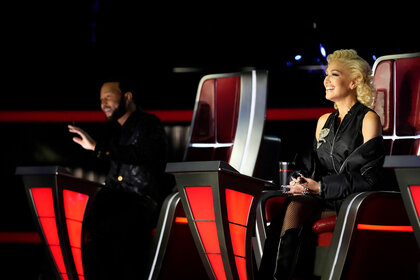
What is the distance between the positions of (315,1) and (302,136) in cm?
99

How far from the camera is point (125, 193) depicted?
10.6 ft

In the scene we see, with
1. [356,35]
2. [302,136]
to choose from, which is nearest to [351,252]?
[302,136]

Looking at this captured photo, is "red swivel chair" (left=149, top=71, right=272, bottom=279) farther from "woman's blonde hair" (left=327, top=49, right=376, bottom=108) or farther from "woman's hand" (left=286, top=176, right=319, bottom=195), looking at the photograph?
"woman's blonde hair" (left=327, top=49, right=376, bottom=108)

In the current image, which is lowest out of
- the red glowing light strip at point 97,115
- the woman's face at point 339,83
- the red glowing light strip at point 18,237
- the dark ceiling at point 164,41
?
the red glowing light strip at point 18,237

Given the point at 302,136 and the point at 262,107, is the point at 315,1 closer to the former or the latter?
the point at 302,136

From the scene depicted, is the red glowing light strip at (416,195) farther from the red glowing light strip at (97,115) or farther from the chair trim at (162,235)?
the red glowing light strip at (97,115)

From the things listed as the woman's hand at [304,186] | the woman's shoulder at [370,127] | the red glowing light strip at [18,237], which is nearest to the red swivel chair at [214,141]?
the woman's hand at [304,186]

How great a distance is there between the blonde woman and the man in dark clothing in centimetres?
76

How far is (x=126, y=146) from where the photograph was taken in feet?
10.6

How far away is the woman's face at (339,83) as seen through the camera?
8.70 feet

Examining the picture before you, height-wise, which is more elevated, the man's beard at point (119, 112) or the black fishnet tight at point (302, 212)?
the man's beard at point (119, 112)

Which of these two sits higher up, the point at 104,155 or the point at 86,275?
the point at 104,155

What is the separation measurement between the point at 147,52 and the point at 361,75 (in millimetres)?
2007

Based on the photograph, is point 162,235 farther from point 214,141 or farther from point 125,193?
point 214,141
